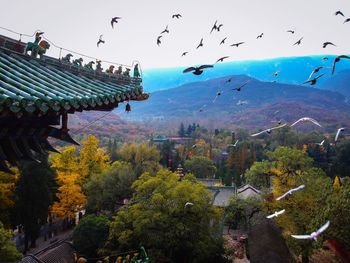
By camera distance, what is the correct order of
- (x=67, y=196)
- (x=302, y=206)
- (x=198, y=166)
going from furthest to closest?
(x=198, y=166), (x=67, y=196), (x=302, y=206)

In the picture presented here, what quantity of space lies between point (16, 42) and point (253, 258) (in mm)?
25606

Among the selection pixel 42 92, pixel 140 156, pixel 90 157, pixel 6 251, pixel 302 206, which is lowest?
pixel 140 156

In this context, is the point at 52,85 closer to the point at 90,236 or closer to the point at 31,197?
the point at 90,236

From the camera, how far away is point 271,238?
99.4ft

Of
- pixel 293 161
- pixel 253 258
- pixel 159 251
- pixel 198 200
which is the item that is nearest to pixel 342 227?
pixel 253 258

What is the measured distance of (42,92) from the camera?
5.63m

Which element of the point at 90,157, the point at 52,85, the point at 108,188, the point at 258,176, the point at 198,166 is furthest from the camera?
the point at 198,166

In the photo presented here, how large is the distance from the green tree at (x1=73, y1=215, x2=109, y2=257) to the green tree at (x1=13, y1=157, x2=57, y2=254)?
507cm

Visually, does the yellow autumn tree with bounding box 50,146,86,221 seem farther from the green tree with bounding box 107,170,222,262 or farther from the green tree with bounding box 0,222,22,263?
the green tree with bounding box 0,222,22,263

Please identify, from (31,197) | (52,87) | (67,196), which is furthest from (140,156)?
(52,87)

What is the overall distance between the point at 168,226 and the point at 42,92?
2351cm

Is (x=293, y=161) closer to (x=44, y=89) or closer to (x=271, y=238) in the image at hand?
(x=271, y=238)

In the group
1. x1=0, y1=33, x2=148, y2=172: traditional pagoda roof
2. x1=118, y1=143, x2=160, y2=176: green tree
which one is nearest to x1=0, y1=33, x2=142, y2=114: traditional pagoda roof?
x1=0, y1=33, x2=148, y2=172: traditional pagoda roof

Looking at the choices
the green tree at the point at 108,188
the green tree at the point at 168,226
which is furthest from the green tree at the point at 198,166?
the green tree at the point at 168,226
